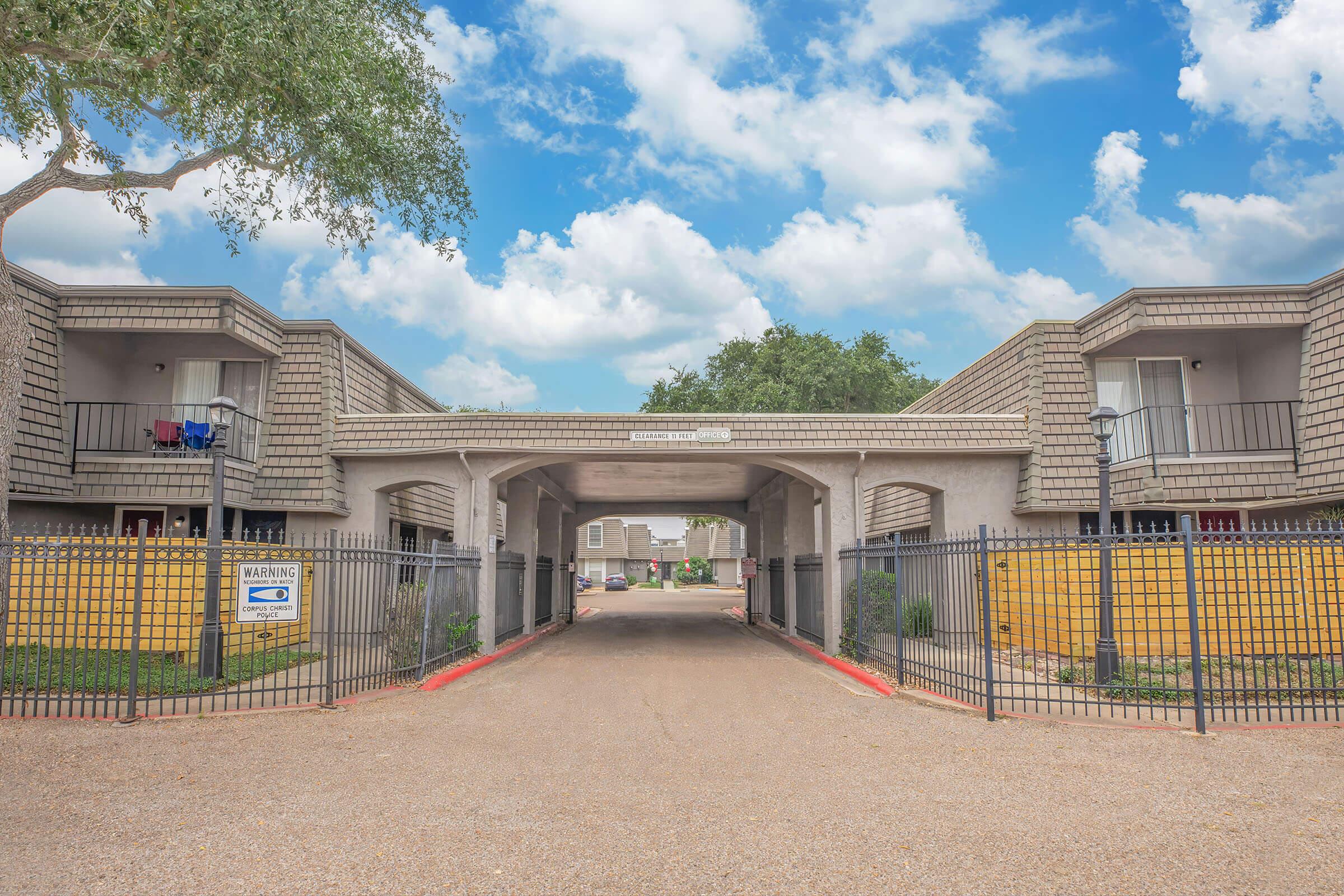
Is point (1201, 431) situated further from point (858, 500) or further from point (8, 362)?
point (8, 362)

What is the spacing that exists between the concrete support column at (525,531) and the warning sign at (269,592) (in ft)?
31.4

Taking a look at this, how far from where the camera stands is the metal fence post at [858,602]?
481 inches

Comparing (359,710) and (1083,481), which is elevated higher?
(1083,481)

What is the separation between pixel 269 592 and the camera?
31.3 feet

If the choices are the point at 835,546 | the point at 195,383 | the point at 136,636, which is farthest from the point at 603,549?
the point at 136,636

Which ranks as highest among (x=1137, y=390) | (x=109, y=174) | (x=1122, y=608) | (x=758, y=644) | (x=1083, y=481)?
(x=109, y=174)

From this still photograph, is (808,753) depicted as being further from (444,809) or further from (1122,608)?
(1122,608)

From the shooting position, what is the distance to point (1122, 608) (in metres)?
12.5

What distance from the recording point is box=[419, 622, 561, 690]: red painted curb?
1135 centimetres

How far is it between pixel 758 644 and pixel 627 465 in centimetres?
504

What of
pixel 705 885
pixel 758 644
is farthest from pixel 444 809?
pixel 758 644

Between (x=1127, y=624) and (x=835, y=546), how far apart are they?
15.2 ft

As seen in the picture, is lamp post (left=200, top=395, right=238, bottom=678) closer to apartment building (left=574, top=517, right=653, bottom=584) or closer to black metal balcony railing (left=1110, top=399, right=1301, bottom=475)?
black metal balcony railing (left=1110, top=399, right=1301, bottom=475)

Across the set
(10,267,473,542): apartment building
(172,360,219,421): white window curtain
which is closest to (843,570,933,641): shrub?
(10,267,473,542): apartment building
